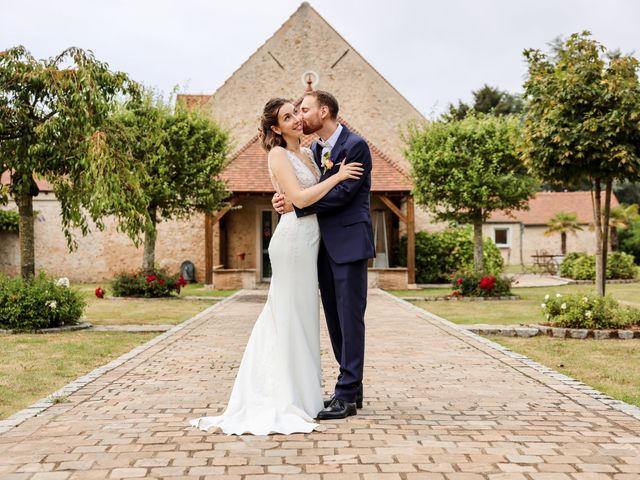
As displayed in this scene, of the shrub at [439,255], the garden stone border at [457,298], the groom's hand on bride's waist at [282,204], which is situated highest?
the groom's hand on bride's waist at [282,204]

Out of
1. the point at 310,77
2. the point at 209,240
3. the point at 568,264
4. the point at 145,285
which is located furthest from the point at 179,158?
the point at 568,264

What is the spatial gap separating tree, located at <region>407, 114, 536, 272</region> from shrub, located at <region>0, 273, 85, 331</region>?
11409 mm

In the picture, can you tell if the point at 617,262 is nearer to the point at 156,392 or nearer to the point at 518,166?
the point at 518,166

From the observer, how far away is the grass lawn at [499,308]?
1246 cm

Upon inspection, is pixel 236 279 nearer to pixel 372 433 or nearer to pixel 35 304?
pixel 35 304

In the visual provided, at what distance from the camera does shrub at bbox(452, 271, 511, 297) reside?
17.4 meters

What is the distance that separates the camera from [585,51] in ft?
35.3

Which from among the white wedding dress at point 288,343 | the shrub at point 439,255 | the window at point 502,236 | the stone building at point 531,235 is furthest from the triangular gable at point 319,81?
the white wedding dress at point 288,343

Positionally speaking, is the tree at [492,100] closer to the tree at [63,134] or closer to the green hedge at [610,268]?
the green hedge at [610,268]

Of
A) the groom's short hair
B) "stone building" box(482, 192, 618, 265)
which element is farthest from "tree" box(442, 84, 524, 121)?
the groom's short hair

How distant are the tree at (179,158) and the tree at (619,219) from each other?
73.6 feet

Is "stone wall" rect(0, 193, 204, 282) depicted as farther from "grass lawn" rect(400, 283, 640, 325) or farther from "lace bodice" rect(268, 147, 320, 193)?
"lace bodice" rect(268, 147, 320, 193)

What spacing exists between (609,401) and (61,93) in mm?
8203

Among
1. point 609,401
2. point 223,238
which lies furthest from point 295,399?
point 223,238
